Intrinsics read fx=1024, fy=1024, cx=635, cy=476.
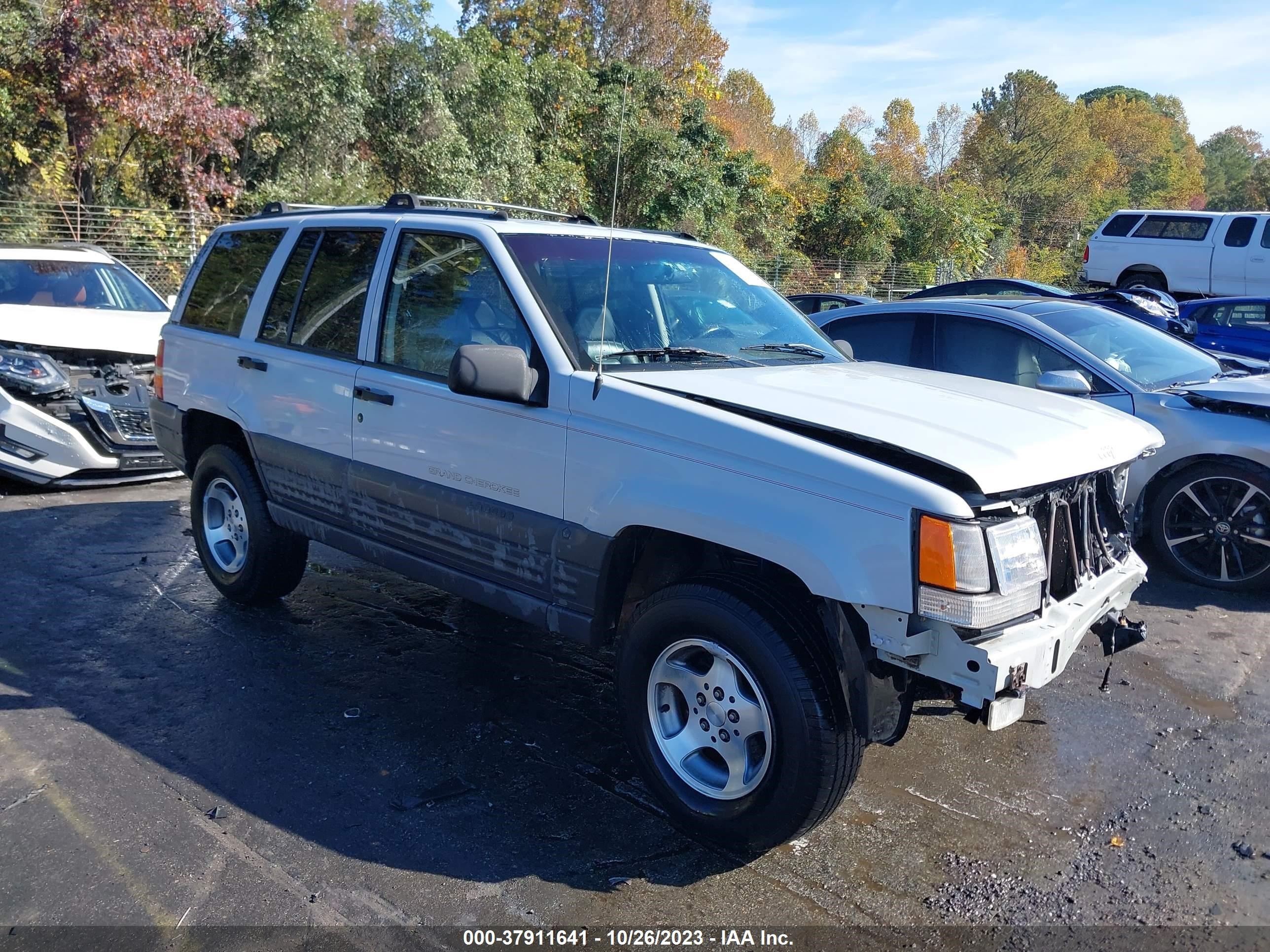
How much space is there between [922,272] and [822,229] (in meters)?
4.38

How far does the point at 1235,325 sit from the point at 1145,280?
706cm

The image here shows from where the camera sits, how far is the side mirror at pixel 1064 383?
547cm

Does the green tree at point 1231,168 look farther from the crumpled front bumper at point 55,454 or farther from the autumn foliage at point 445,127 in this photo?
the crumpled front bumper at point 55,454

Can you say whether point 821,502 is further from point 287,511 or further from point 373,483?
point 287,511

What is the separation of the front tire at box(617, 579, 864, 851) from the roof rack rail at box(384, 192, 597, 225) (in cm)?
247

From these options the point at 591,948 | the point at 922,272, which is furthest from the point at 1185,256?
the point at 591,948

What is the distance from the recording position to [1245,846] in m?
3.44

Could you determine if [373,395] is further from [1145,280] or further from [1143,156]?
[1143,156]

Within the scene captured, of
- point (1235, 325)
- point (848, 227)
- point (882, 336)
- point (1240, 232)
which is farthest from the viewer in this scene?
point (848, 227)

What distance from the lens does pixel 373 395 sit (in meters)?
4.38

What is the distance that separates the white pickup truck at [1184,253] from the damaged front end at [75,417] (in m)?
16.3

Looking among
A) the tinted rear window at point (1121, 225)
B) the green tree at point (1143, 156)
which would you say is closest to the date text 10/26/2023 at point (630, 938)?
the tinted rear window at point (1121, 225)

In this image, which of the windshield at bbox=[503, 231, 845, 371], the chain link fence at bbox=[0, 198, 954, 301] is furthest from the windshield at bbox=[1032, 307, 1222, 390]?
the chain link fence at bbox=[0, 198, 954, 301]

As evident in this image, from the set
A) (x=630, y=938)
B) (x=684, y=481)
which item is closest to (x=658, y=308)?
(x=684, y=481)
